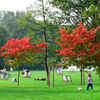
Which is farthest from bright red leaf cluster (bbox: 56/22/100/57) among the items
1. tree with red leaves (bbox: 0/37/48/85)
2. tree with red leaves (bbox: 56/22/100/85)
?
tree with red leaves (bbox: 0/37/48/85)

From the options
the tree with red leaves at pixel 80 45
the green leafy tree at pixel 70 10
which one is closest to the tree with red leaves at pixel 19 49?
Answer: the tree with red leaves at pixel 80 45

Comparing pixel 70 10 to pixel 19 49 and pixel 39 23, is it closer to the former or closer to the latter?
pixel 39 23

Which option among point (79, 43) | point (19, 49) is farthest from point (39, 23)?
point (79, 43)

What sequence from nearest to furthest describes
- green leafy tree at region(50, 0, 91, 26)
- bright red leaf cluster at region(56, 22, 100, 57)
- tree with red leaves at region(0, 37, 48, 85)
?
bright red leaf cluster at region(56, 22, 100, 57)
tree with red leaves at region(0, 37, 48, 85)
green leafy tree at region(50, 0, 91, 26)

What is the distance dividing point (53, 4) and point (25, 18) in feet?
9.66

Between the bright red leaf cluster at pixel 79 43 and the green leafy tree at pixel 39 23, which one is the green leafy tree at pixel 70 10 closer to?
the green leafy tree at pixel 39 23

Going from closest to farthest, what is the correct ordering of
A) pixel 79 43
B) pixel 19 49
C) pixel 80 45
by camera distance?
1. pixel 79 43
2. pixel 80 45
3. pixel 19 49

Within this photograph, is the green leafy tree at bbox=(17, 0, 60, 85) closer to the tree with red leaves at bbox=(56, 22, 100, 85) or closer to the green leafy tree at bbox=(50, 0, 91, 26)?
the green leafy tree at bbox=(50, 0, 91, 26)

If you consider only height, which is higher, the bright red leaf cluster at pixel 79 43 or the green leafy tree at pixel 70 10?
the green leafy tree at pixel 70 10

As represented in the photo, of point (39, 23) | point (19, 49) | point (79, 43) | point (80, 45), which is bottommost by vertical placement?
point (19, 49)

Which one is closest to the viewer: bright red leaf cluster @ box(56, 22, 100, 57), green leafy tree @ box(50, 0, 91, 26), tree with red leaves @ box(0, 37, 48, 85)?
bright red leaf cluster @ box(56, 22, 100, 57)

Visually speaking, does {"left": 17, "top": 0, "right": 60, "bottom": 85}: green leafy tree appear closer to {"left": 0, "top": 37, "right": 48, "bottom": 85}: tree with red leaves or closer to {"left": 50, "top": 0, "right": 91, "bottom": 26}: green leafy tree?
{"left": 50, "top": 0, "right": 91, "bottom": 26}: green leafy tree

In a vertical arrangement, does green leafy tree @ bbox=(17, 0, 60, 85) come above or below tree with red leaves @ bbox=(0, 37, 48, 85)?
above

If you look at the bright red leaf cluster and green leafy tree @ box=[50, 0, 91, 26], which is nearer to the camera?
the bright red leaf cluster
